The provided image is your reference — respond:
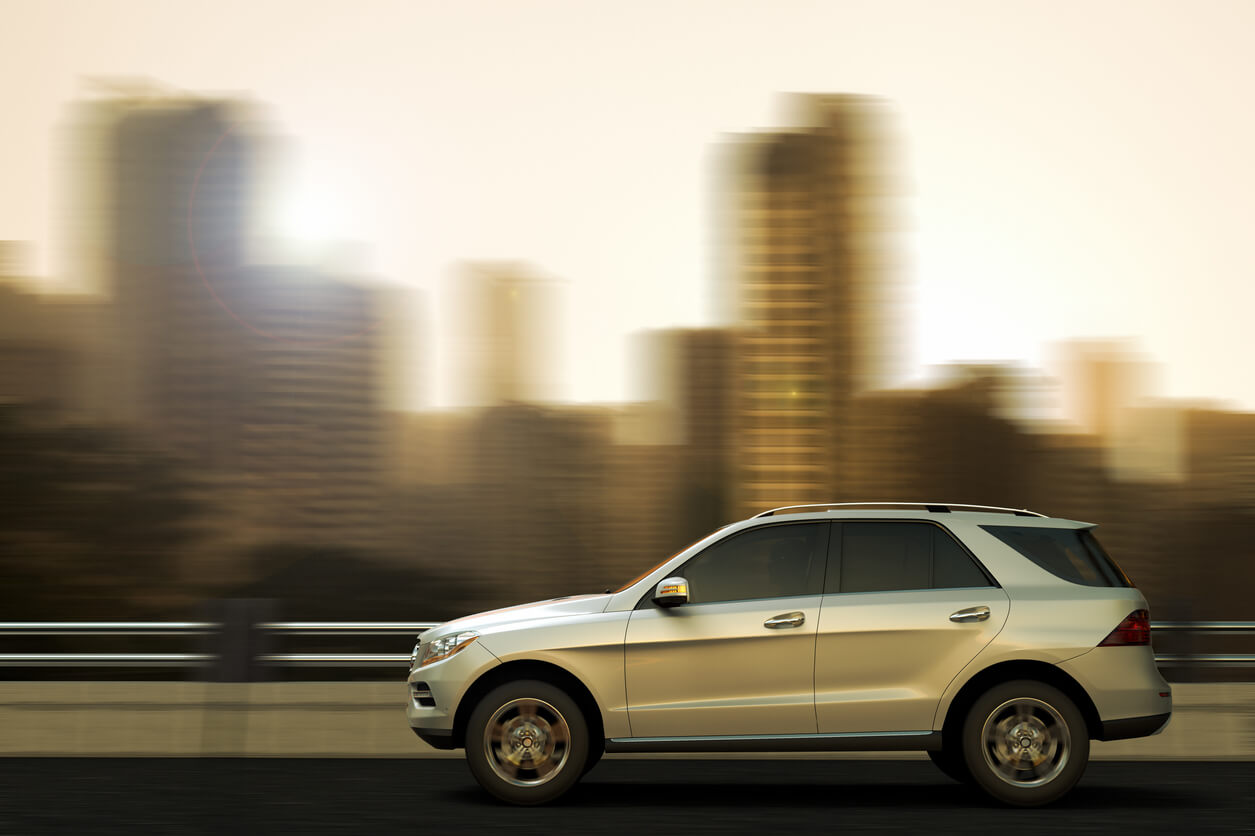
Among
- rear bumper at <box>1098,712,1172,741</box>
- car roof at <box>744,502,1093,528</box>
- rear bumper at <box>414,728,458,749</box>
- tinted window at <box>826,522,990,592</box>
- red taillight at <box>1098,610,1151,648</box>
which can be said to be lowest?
rear bumper at <box>414,728,458,749</box>

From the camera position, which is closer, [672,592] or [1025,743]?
[672,592]

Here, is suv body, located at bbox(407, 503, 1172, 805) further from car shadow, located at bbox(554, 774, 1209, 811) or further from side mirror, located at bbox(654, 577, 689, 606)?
car shadow, located at bbox(554, 774, 1209, 811)

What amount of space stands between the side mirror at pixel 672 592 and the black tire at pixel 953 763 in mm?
1831

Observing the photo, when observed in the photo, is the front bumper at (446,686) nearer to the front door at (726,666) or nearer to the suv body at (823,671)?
the suv body at (823,671)

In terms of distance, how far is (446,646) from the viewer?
8797 millimetres

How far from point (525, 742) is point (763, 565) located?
1830 millimetres

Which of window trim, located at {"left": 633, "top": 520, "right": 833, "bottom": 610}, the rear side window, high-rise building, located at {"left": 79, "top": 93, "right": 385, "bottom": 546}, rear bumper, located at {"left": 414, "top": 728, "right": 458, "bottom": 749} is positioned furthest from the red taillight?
high-rise building, located at {"left": 79, "top": 93, "right": 385, "bottom": 546}

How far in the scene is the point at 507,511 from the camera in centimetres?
17988

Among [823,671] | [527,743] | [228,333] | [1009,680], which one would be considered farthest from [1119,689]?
[228,333]

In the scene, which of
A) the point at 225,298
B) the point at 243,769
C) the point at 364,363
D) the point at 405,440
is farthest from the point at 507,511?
the point at 243,769

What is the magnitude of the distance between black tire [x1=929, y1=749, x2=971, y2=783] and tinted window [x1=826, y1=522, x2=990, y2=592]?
3.37 ft

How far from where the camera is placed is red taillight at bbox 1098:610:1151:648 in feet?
27.9

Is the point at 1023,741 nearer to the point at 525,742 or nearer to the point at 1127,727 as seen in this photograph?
the point at 1127,727

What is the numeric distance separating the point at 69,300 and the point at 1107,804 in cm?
17885
